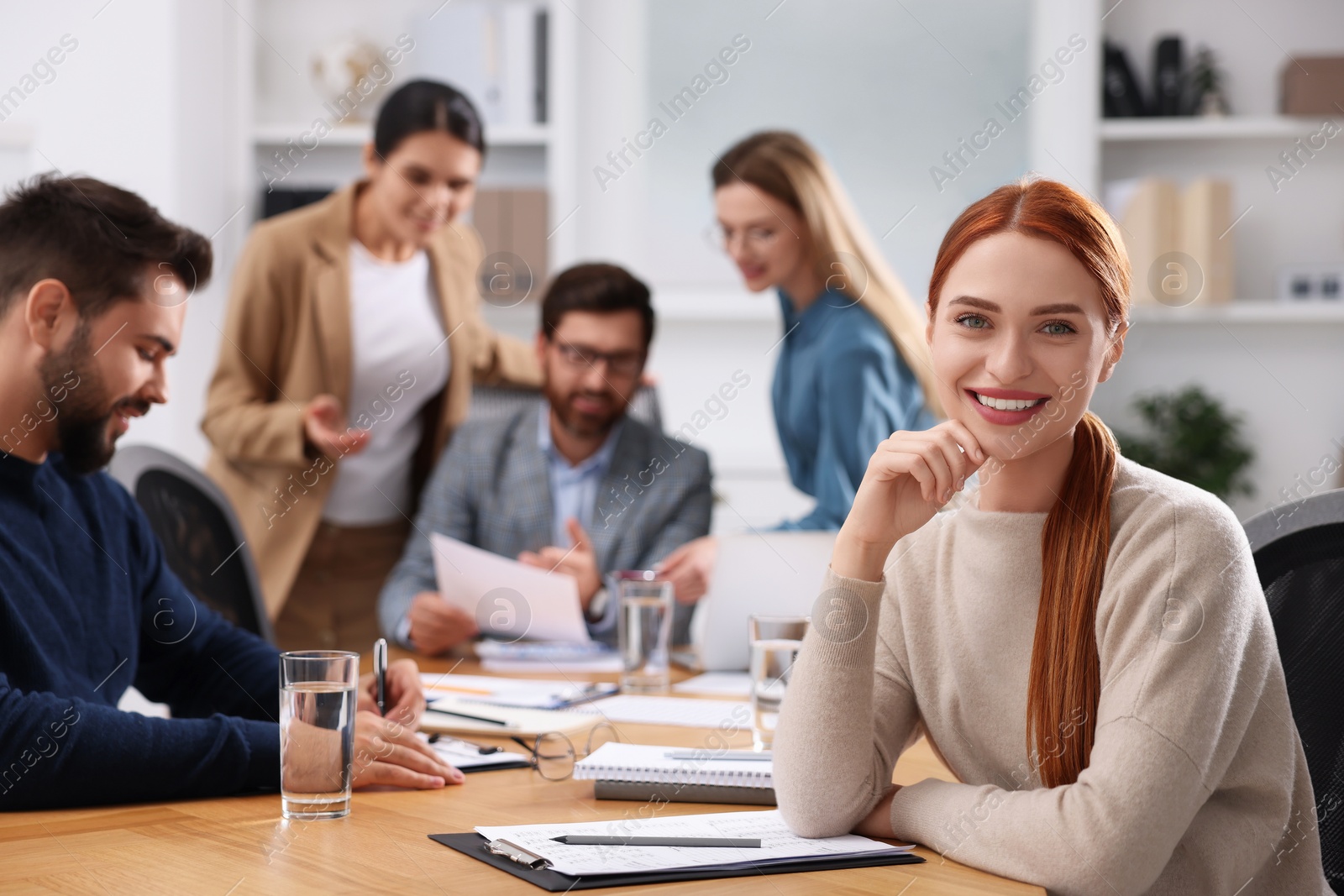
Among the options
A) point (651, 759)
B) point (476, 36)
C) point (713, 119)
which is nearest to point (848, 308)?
point (651, 759)

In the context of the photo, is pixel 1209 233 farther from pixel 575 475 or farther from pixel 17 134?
pixel 17 134

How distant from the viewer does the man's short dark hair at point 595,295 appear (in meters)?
2.64

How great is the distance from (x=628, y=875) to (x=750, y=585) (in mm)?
1112

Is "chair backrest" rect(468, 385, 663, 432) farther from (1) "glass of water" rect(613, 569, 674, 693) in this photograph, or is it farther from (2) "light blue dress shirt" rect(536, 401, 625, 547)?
(1) "glass of water" rect(613, 569, 674, 693)

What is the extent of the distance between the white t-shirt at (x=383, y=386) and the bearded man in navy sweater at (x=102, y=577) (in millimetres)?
1215

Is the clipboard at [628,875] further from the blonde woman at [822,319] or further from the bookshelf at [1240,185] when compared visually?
the bookshelf at [1240,185]

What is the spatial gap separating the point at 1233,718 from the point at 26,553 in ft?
4.13

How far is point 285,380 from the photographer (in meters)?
2.93

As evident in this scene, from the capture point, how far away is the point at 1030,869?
3.29 ft

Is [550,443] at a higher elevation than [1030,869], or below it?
higher

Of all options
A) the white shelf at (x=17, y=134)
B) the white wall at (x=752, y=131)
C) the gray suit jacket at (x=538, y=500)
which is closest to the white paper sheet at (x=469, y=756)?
the gray suit jacket at (x=538, y=500)

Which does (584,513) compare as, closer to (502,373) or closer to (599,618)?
(599,618)

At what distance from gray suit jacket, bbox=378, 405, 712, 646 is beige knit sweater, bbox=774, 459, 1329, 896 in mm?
1280

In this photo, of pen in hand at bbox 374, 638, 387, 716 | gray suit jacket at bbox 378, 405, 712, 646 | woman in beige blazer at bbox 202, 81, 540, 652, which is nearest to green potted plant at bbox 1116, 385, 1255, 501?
gray suit jacket at bbox 378, 405, 712, 646
